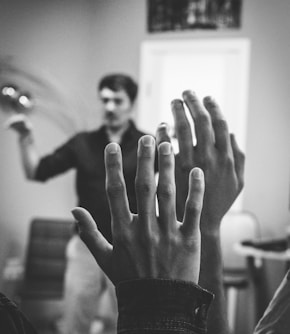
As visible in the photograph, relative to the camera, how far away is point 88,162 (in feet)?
8.68

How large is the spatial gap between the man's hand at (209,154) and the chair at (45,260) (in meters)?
3.06

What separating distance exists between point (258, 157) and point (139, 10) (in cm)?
133

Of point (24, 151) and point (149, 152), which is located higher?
point (149, 152)

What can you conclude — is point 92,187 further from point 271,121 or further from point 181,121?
point 181,121

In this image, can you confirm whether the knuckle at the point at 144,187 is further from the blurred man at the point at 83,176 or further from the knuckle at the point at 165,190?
the blurred man at the point at 83,176

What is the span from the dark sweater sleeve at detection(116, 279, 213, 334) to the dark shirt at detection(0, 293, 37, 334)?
0.36 feet

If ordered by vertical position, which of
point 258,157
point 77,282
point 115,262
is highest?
point 115,262

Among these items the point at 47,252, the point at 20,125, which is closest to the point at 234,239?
the point at 47,252

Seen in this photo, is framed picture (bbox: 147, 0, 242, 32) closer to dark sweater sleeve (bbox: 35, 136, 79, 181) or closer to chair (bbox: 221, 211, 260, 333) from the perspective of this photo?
chair (bbox: 221, 211, 260, 333)

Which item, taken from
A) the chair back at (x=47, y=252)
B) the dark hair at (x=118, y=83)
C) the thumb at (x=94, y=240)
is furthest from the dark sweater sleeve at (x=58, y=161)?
the thumb at (x=94, y=240)

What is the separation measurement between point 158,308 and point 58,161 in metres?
2.25

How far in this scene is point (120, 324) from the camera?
18.4 inches

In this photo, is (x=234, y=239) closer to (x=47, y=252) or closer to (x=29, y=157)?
(x=47, y=252)

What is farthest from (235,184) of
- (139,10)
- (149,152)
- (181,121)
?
(139,10)
